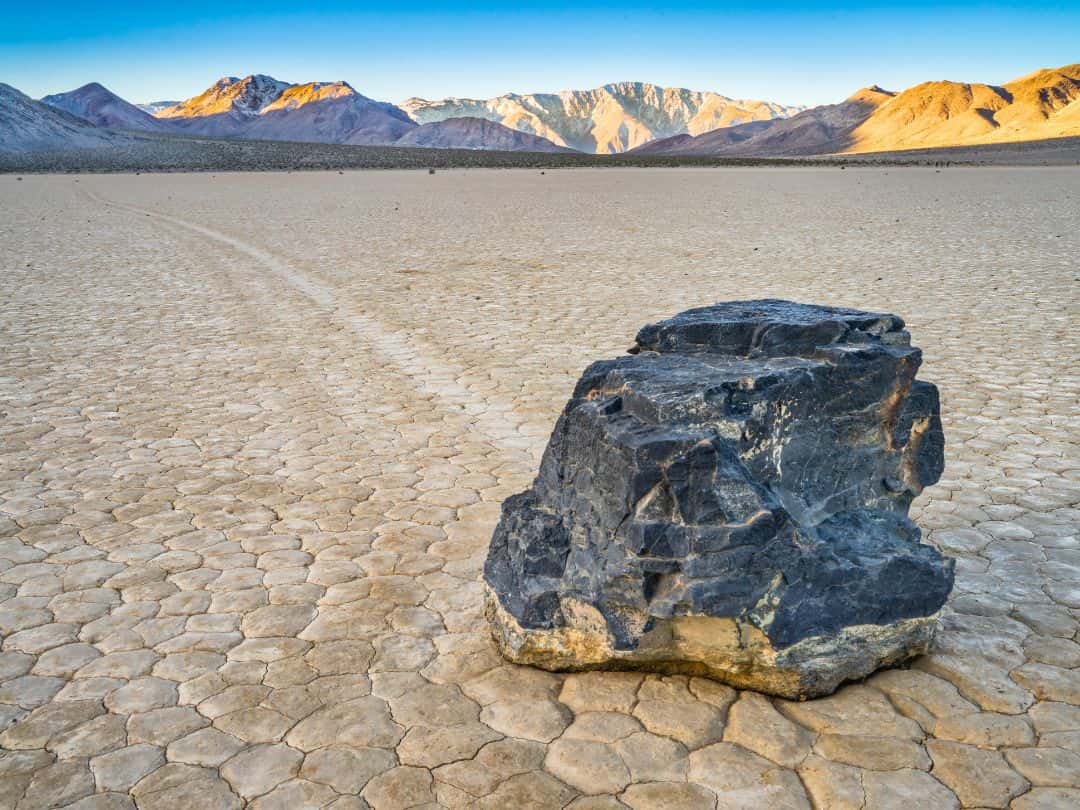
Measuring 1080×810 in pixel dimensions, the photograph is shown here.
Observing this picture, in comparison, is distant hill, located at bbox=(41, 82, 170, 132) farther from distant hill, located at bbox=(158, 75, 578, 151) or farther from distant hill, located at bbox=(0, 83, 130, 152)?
distant hill, located at bbox=(0, 83, 130, 152)

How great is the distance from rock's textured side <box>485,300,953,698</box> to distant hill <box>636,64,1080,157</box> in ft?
278

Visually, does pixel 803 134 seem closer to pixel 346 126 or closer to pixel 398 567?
pixel 346 126

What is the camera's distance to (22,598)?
364 cm

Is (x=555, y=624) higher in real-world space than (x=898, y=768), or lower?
higher

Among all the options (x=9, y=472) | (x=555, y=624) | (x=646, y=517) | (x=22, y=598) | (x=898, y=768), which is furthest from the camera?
(x=9, y=472)

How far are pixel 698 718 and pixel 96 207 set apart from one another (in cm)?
2527

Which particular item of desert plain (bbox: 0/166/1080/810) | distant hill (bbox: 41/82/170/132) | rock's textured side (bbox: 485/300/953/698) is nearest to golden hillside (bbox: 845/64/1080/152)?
desert plain (bbox: 0/166/1080/810)

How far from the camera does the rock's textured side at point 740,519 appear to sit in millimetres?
2762

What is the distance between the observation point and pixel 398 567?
3.94 meters

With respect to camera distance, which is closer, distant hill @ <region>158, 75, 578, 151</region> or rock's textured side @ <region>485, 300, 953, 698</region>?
rock's textured side @ <region>485, 300, 953, 698</region>

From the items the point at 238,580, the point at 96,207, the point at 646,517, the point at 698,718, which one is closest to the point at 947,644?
the point at 698,718

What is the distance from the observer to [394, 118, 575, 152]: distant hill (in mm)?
166750

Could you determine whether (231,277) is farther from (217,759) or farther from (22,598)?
(217,759)

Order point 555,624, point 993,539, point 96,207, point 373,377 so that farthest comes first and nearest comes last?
point 96,207 < point 373,377 < point 993,539 < point 555,624
